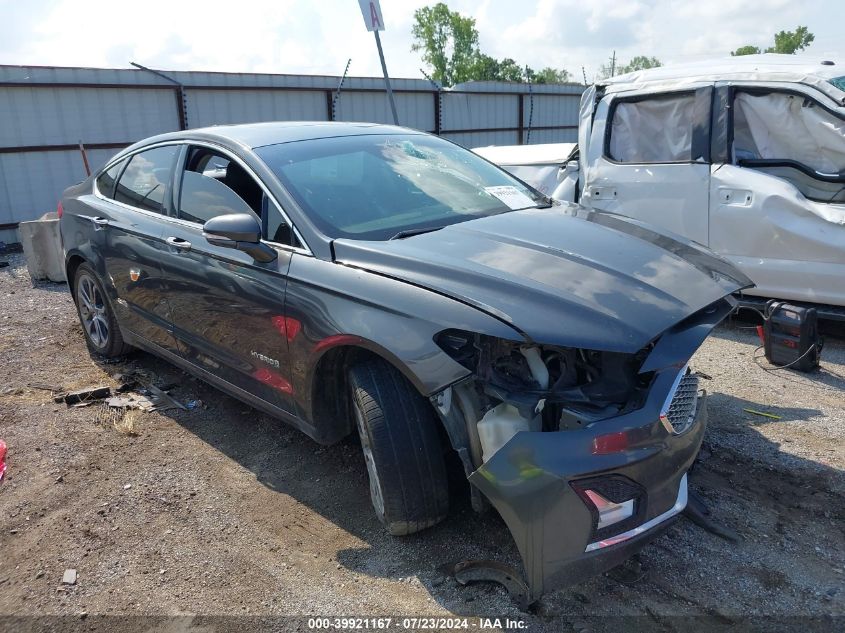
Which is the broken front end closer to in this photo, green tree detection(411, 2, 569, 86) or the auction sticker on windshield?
the auction sticker on windshield

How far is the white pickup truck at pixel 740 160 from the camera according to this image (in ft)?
15.8

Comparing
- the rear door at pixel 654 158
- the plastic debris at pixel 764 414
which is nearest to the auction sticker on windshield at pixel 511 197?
the plastic debris at pixel 764 414

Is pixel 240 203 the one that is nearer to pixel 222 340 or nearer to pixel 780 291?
pixel 222 340

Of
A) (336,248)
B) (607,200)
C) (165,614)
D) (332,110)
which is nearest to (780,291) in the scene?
(607,200)

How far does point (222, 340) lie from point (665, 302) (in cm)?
223

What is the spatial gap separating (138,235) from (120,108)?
850 centimetres

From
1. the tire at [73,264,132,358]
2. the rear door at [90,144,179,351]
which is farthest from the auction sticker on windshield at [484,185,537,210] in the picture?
the tire at [73,264,132,358]

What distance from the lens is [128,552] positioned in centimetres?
299

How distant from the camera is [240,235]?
308 cm

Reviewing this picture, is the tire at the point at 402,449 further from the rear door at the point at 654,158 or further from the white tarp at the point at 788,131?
the white tarp at the point at 788,131

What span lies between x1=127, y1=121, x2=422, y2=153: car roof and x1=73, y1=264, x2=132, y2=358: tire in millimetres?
1369

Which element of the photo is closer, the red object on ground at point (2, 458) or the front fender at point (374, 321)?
the front fender at point (374, 321)

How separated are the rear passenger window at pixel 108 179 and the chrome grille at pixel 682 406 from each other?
399 cm

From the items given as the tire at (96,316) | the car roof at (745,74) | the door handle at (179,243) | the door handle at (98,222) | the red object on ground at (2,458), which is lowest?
the red object on ground at (2,458)
